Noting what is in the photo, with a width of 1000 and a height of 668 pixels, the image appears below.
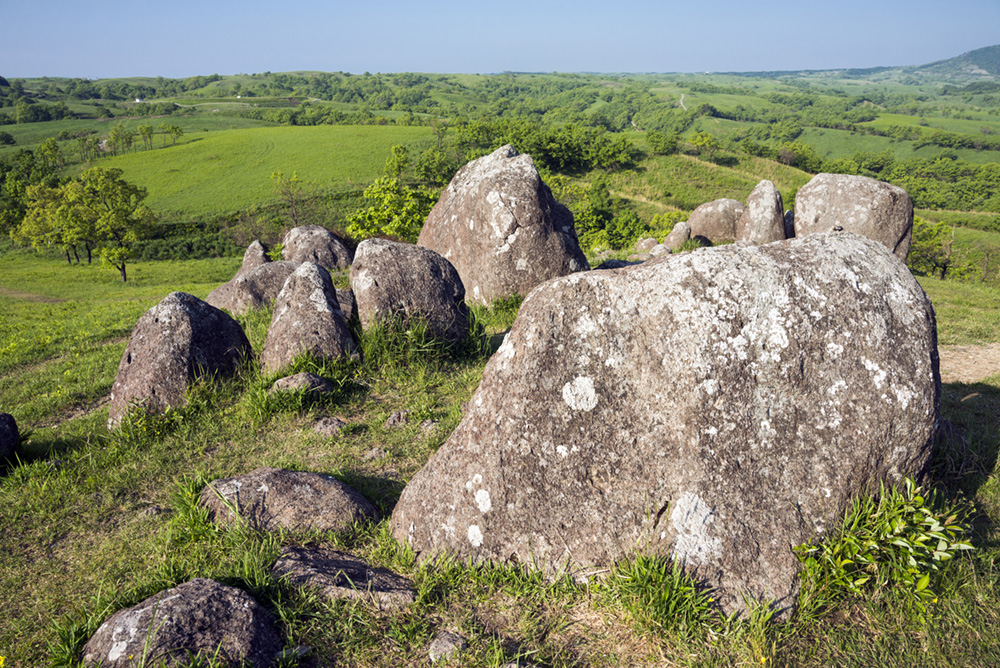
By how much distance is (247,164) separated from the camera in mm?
84000

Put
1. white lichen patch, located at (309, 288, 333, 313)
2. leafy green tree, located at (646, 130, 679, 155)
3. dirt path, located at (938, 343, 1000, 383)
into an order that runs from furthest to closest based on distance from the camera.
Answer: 1. leafy green tree, located at (646, 130, 679, 155)
2. dirt path, located at (938, 343, 1000, 383)
3. white lichen patch, located at (309, 288, 333, 313)

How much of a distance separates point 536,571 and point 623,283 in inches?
103

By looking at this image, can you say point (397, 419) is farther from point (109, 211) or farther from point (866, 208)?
point (109, 211)

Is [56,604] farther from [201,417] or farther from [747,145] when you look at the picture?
[747,145]

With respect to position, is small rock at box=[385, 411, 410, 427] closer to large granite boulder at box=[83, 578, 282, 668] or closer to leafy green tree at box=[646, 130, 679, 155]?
large granite boulder at box=[83, 578, 282, 668]

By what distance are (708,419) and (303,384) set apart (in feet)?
19.9

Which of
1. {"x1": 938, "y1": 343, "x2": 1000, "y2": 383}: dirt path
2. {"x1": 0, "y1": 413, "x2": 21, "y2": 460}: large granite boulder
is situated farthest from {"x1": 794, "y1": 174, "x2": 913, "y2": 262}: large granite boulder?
{"x1": 0, "y1": 413, "x2": 21, "y2": 460}: large granite boulder

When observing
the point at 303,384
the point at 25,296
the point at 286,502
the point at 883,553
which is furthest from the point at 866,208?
the point at 25,296

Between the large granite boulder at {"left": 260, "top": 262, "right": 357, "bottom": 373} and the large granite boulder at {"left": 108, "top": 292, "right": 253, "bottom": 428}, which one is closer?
the large granite boulder at {"left": 108, "top": 292, "right": 253, "bottom": 428}

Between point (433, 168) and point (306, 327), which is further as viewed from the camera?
point (433, 168)

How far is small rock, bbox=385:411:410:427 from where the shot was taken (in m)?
7.83

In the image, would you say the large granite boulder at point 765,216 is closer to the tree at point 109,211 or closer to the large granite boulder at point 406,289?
the large granite boulder at point 406,289

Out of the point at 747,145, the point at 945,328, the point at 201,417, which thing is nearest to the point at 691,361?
the point at 201,417

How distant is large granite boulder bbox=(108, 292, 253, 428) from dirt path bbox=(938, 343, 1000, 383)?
1282 centimetres
